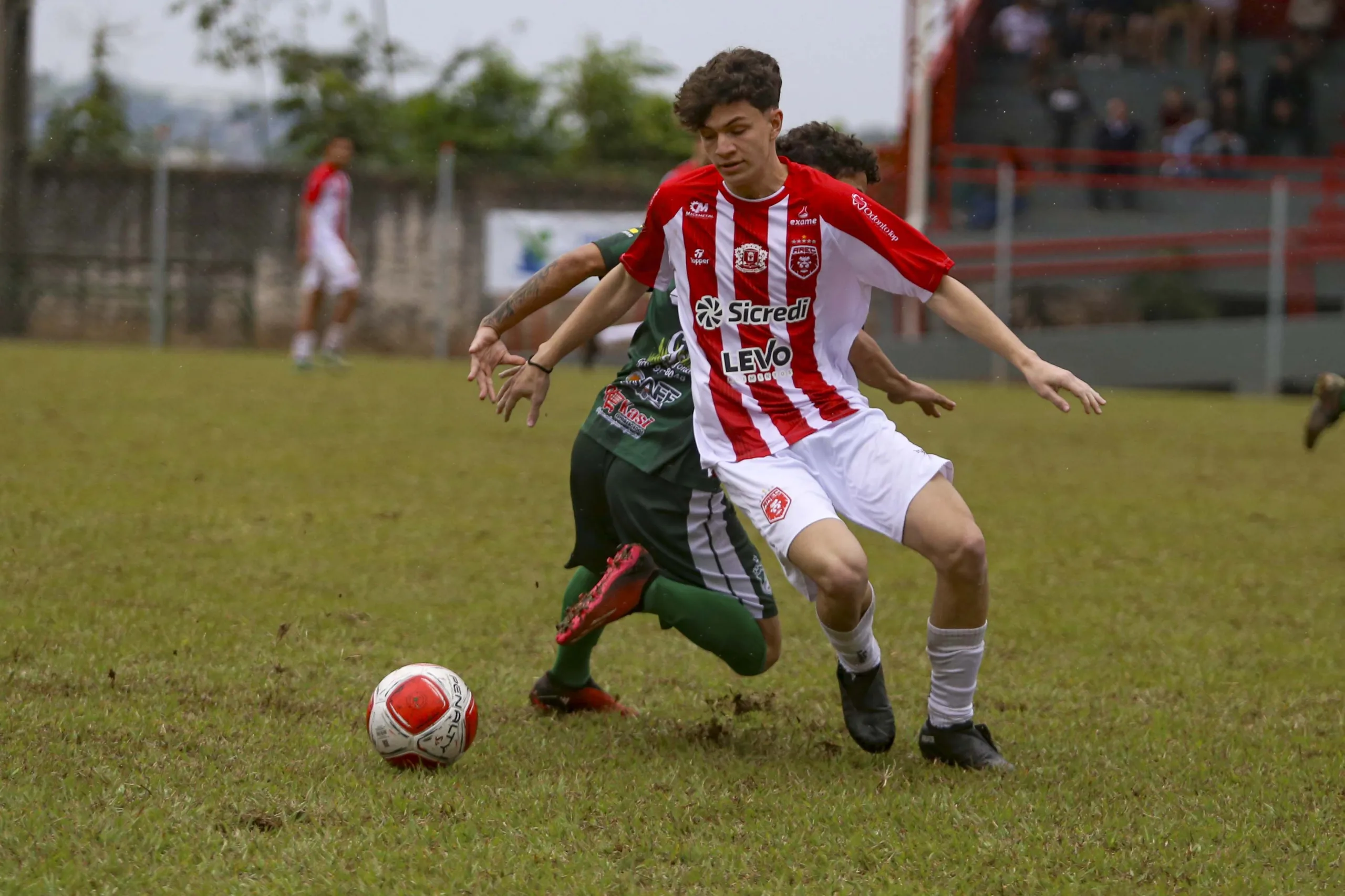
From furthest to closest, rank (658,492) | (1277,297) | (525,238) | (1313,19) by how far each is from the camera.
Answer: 1. (1313,19)
2. (525,238)
3. (1277,297)
4. (658,492)

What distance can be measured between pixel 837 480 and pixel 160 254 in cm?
1793

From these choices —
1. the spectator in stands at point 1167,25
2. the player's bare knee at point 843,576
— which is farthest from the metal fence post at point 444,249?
the player's bare knee at point 843,576

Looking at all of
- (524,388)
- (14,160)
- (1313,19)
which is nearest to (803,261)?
(524,388)

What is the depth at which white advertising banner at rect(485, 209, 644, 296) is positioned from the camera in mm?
20359

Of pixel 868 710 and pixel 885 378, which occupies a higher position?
pixel 885 378

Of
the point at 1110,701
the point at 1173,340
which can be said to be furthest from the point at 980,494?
the point at 1173,340

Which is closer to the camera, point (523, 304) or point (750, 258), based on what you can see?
point (750, 258)

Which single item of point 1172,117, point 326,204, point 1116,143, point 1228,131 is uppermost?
point 1172,117

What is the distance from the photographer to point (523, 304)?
430cm

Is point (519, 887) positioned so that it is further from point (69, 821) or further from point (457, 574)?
point (457, 574)

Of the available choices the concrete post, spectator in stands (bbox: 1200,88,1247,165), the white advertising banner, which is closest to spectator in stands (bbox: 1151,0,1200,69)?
spectator in stands (bbox: 1200,88,1247,165)

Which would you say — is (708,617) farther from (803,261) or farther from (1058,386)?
(1058,386)

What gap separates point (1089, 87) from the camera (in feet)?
70.9

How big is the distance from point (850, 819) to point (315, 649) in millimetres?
2025
